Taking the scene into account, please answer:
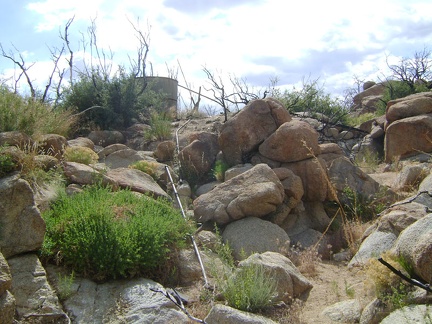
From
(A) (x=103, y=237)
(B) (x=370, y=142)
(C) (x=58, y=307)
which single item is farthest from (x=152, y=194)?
(B) (x=370, y=142)

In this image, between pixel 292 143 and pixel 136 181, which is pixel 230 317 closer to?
pixel 136 181

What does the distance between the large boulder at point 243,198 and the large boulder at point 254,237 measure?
16cm

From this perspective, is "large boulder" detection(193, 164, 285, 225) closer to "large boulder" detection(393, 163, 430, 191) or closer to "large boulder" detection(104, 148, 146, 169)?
"large boulder" detection(393, 163, 430, 191)

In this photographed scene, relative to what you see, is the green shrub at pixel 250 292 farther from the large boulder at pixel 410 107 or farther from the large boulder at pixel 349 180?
the large boulder at pixel 410 107

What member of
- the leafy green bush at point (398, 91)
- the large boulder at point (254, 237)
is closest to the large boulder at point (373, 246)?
the large boulder at point (254, 237)

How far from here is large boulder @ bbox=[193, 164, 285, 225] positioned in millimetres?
8195

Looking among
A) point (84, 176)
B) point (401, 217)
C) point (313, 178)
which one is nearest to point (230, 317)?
point (401, 217)

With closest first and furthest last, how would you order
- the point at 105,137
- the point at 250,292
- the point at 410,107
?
the point at 250,292 → the point at 410,107 → the point at 105,137

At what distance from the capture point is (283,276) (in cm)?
634

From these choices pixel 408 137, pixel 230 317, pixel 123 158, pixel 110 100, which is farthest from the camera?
pixel 110 100

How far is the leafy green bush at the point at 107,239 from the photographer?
6242 millimetres

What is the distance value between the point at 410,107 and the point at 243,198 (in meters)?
5.76

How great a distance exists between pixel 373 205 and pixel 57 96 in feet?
27.8

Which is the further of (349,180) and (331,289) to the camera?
(349,180)
